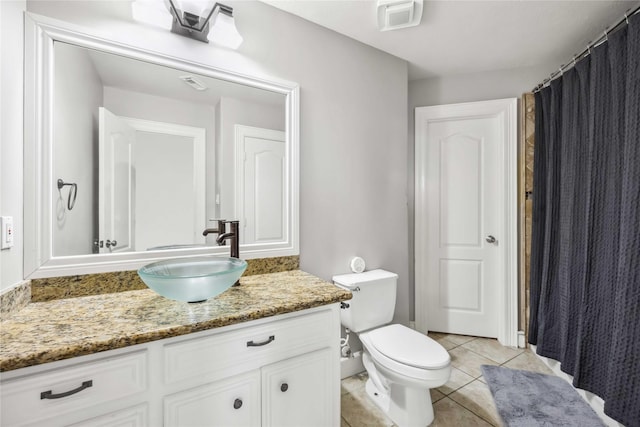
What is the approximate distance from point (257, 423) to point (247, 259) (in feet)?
2.55

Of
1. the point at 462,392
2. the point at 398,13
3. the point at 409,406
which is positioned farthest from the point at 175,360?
the point at 398,13

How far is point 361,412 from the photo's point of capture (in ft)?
5.60

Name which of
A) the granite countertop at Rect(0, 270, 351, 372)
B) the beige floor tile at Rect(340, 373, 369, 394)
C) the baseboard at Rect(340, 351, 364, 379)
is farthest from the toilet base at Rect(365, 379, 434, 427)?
the granite countertop at Rect(0, 270, 351, 372)

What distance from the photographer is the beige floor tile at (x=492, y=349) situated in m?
2.29

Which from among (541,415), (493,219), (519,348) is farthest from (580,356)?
(493,219)

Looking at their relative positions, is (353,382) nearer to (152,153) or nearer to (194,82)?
(152,153)

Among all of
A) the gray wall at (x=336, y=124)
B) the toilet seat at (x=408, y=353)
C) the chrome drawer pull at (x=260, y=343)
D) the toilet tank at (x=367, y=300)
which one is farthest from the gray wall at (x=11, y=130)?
the toilet seat at (x=408, y=353)

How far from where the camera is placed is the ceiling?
1697mm

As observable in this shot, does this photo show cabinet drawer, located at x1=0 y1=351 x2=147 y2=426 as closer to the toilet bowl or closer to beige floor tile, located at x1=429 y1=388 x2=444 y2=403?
the toilet bowl

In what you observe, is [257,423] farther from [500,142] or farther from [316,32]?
[500,142]

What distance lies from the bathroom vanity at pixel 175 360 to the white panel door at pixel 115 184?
0.84 feet

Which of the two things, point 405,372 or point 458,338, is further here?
point 458,338

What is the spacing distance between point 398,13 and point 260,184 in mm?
1278

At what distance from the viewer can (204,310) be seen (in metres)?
1.05
